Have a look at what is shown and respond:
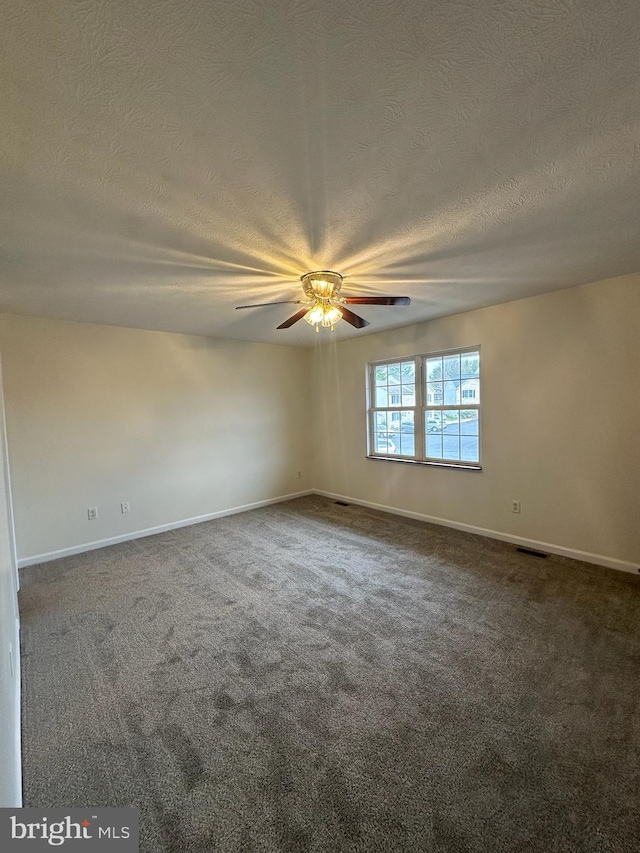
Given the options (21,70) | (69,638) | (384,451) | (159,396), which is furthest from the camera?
(384,451)

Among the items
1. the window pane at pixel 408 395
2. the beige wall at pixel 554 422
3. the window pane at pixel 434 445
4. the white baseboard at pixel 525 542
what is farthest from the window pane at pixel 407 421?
the white baseboard at pixel 525 542

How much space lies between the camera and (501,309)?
3.59 meters

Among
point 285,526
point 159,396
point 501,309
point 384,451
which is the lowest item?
point 285,526

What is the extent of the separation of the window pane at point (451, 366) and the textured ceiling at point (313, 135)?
1.66 m

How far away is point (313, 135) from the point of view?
4.19ft

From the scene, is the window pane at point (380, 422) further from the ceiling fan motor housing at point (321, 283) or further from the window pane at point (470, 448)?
the ceiling fan motor housing at point (321, 283)

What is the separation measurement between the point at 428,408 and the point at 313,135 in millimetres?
3472

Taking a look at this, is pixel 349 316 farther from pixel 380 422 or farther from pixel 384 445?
pixel 384 445

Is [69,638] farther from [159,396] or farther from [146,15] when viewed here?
[146,15]

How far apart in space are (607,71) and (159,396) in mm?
4326

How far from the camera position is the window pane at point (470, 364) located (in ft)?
12.7

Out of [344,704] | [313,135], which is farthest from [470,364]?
[344,704]

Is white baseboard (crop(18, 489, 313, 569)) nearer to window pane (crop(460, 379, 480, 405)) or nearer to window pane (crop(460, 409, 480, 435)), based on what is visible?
window pane (crop(460, 409, 480, 435))

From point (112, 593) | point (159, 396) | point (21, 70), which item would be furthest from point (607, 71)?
point (159, 396)
